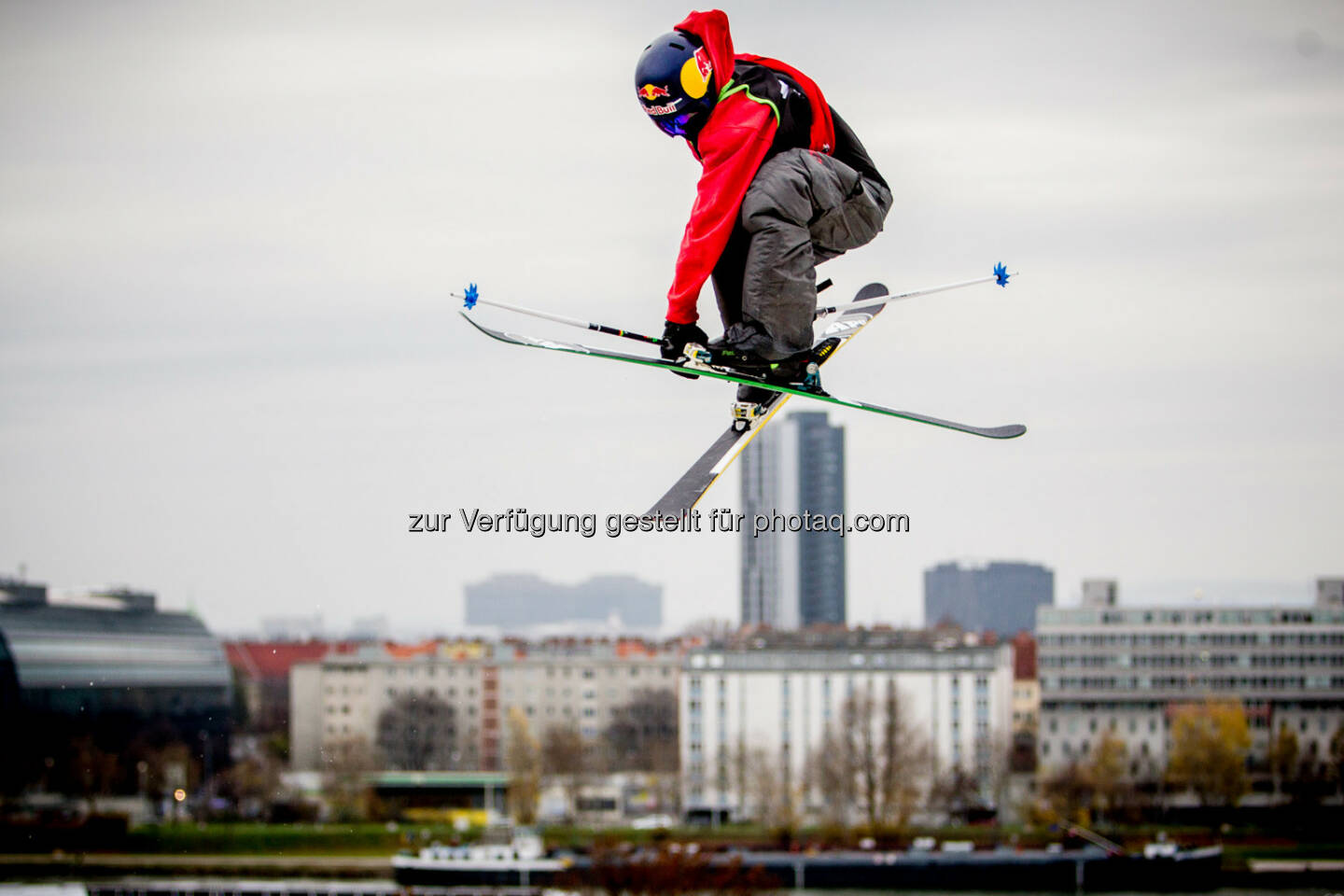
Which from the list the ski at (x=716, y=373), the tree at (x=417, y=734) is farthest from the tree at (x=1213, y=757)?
the ski at (x=716, y=373)

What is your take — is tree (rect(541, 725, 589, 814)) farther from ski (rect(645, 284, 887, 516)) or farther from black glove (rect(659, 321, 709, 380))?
black glove (rect(659, 321, 709, 380))

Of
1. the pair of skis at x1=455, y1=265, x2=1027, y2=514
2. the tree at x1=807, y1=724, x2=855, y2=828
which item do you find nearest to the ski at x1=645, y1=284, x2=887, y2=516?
the pair of skis at x1=455, y1=265, x2=1027, y2=514

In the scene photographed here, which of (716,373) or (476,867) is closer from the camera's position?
(716,373)

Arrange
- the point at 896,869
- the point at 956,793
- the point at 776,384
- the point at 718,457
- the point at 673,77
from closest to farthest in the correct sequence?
the point at 673,77
the point at 776,384
the point at 718,457
the point at 896,869
the point at 956,793

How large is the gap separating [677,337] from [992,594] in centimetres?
7600

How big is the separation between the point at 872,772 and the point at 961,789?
3.31 metres

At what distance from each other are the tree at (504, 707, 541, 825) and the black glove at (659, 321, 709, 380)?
2510 inches

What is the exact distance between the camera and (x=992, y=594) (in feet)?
259

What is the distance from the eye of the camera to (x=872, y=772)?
66.9m

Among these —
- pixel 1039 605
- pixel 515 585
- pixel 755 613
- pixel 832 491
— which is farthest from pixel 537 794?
pixel 755 613

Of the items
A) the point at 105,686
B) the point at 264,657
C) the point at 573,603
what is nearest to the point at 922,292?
the point at 264,657

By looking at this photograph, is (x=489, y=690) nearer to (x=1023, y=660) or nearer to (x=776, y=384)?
(x=1023, y=660)

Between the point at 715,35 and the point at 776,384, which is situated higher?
the point at 715,35

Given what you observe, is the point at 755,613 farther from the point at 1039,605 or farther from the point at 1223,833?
the point at 1223,833
